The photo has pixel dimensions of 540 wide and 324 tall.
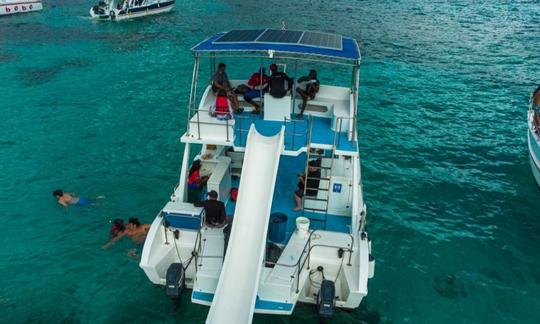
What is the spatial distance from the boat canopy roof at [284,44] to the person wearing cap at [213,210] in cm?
438

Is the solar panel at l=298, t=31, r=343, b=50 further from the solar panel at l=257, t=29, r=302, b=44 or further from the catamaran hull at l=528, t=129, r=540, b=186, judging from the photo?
the catamaran hull at l=528, t=129, r=540, b=186

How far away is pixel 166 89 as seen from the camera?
2933cm

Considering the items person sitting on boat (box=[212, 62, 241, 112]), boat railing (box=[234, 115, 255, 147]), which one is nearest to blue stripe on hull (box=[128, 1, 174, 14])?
person sitting on boat (box=[212, 62, 241, 112])

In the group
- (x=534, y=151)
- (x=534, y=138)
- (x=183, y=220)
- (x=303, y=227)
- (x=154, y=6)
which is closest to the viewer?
(x=303, y=227)

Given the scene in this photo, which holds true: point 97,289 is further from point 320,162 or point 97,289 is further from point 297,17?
point 297,17

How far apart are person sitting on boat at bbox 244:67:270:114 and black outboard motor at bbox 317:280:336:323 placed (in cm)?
639

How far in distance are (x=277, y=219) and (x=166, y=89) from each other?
20252 millimetres

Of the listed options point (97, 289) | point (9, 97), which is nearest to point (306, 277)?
point (97, 289)

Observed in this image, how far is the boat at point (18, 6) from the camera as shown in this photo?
50131mm

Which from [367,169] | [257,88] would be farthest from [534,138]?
[257,88]

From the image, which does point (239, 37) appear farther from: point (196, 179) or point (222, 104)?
point (196, 179)

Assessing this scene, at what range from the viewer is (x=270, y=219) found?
38.5 ft

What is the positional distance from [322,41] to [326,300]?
25.6ft

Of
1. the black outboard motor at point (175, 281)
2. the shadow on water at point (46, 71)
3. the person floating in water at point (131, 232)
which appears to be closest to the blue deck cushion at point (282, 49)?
the person floating in water at point (131, 232)
